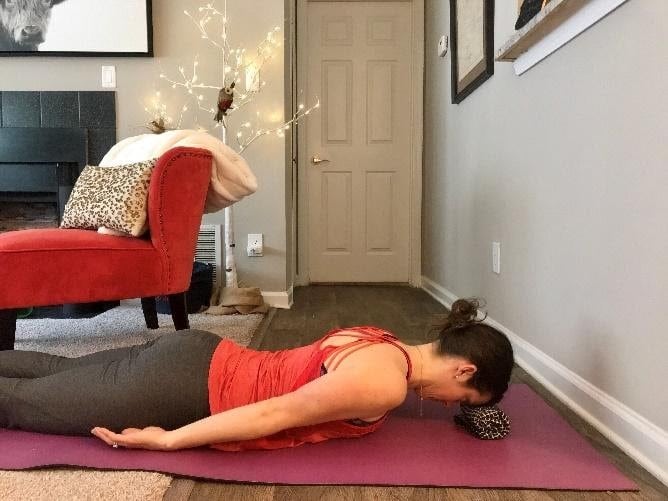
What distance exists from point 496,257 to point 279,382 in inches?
51.8

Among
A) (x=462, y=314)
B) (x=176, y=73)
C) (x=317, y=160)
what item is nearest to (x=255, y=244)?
(x=176, y=73)

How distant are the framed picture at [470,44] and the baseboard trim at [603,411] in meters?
1.15

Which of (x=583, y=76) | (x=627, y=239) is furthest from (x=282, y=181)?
(x=627, y=239)

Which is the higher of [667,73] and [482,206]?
[667,73]

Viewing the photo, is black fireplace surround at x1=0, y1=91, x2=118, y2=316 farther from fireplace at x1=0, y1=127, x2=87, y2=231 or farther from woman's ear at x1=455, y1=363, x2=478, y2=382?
woman's ear at x1=455, y1=363, x2=478, y2=382

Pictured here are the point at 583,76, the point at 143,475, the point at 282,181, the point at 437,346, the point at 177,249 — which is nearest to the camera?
the point at 143,475

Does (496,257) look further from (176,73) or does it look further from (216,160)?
(176,73)

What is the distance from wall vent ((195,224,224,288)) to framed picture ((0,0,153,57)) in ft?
3.57

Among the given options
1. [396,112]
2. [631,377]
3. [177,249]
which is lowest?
[631,377]

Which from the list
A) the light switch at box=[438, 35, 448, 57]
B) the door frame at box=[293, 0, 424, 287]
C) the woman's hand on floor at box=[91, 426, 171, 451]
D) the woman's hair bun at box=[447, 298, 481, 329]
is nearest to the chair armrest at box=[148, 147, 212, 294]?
the woman's hand on floor at box=[91, 426, 171, 451]

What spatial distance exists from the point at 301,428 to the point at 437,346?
0.34 m

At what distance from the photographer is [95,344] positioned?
88.7 inches

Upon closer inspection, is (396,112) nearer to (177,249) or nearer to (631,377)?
(177,249)

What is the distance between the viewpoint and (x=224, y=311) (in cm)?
297
